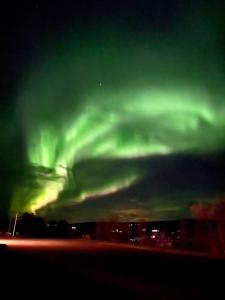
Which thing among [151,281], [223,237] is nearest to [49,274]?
[151,281]

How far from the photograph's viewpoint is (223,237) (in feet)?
144

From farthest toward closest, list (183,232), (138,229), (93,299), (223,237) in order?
1. (138,229)
2. (183,232)
3. (223,237)
4. (93,299)

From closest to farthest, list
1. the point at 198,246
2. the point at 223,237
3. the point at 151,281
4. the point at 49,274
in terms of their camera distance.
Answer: the point at 151,281 → the point at 49,274 → the point at 223,237 → the point at 198,246

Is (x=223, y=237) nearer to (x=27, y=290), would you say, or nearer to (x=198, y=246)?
(x=198, y=246)

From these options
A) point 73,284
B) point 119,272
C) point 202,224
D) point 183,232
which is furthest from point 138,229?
point 73,284

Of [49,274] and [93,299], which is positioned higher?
[49,274]

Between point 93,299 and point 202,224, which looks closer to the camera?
point 93,299

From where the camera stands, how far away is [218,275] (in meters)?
20.6

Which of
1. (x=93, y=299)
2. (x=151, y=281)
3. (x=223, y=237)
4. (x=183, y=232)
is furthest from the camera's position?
(x=183, y=232)

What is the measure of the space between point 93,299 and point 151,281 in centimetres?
560

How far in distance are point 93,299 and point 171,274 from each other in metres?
8.45

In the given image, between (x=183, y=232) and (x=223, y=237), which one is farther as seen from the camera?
(x=183, y=232)

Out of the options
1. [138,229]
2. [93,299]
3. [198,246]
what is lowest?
[93,299]

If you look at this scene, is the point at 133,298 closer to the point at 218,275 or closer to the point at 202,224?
the point at 218,275
